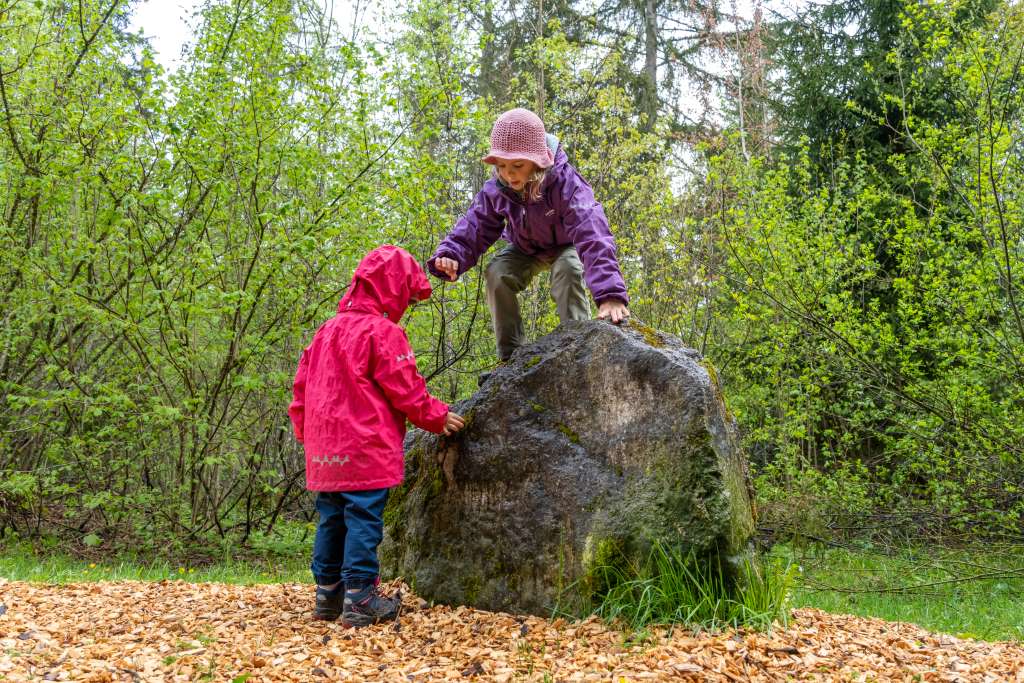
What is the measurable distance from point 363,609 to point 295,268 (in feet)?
13.8

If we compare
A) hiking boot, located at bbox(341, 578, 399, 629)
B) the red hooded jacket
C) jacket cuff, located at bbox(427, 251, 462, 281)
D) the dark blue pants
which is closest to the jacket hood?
the red hooded jacket

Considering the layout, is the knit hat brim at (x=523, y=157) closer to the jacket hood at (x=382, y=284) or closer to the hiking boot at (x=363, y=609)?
the jacket hood at (x=382, y=284)

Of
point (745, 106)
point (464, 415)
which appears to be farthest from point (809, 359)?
point (745, 106)

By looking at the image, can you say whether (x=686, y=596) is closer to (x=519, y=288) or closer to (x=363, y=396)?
(x=363, y=396)

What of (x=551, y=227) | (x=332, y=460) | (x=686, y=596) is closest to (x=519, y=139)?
(x=551, y=227)

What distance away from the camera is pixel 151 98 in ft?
22.6

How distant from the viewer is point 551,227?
16.0 feet

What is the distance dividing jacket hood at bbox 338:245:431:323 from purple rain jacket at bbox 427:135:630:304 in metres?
0.40

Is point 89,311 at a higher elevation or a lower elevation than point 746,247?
lower

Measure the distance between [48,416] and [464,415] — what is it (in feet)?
19.7

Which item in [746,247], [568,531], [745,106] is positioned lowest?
[568,531]

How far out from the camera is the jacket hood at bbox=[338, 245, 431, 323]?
4.38 metres

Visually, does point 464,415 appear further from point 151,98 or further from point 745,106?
point 745,106

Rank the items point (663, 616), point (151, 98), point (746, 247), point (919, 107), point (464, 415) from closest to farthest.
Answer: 1. point (663, 616)
2. point (464, 415)
3. point (151, 98)
4. point (746, 247)
5. point (919, 107)
